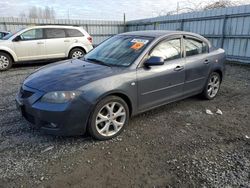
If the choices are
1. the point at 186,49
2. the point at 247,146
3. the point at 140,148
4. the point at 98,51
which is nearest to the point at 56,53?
the point at 98,51

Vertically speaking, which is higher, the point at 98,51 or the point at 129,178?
the point at 98,51

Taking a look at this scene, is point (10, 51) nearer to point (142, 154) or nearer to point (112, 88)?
point (112, 88)

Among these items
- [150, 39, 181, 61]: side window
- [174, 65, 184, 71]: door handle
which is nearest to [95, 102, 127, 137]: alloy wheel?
[150, 39, 181, 61]: side window

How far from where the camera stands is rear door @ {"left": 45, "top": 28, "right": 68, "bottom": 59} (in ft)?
29.4

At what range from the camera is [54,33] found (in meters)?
9.13

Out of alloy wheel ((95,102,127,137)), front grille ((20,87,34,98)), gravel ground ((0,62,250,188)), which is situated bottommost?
gravel ground ((0,62,250,188))

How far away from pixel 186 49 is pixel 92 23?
12.6 metres

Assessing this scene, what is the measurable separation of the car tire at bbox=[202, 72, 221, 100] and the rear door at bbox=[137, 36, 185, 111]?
1.02 metres

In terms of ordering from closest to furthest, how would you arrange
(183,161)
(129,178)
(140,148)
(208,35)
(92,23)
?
(129,178) → (183,161) → (140,148) → (208,35) → (92,23)

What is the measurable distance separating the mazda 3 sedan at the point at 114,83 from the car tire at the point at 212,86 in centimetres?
21

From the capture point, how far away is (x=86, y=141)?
3.15 metres

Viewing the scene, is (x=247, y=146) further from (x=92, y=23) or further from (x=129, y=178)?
(x=92, y=23)

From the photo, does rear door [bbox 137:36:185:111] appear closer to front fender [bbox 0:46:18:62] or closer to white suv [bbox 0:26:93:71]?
white suv [bbox 0:26:93:71]

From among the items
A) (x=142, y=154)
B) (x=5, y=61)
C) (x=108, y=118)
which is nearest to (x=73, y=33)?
(x=5, y=61)
